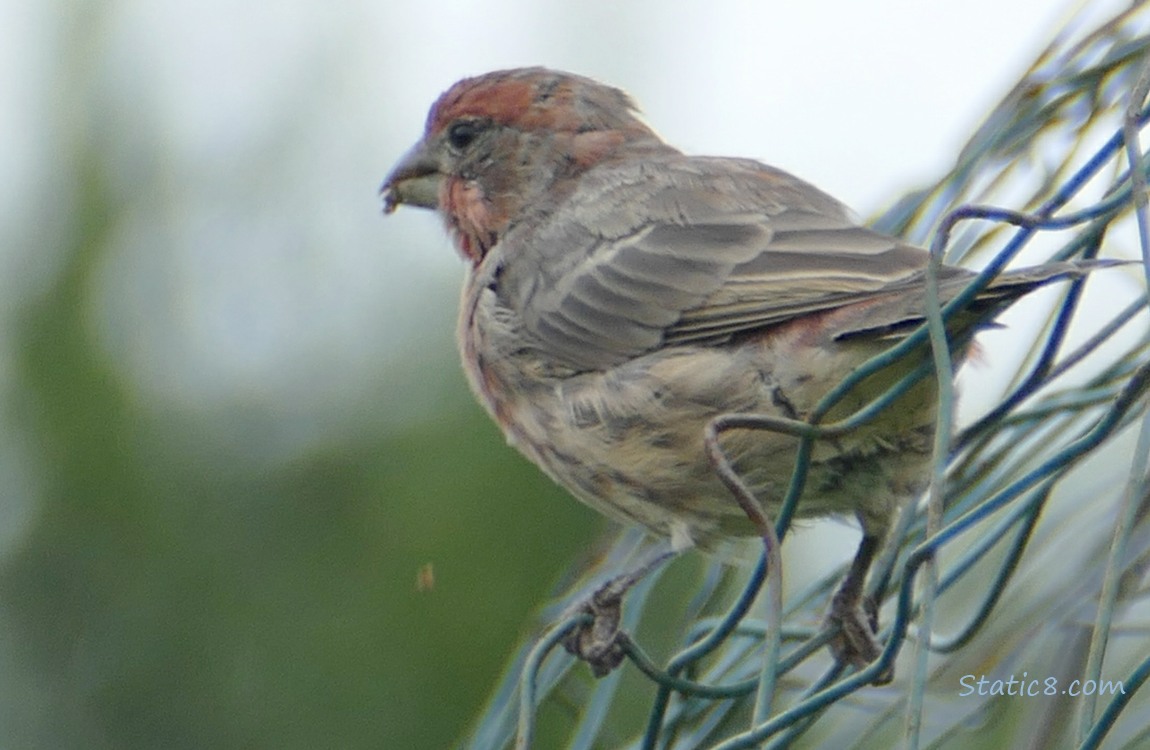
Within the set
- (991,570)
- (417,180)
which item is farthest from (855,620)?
(417,180)

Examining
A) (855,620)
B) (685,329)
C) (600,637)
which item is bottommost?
(600,637)

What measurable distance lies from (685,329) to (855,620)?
0.73 meters

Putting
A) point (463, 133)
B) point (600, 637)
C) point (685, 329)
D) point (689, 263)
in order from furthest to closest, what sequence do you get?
point (463, 133), point (689, 263), point (685, 329), point (600, 637)

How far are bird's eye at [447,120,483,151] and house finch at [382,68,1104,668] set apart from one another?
0.12 meters

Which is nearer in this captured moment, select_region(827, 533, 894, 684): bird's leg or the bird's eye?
select_region(827, 533, 894, 684): bird's leg

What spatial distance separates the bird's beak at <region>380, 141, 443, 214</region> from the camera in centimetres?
488

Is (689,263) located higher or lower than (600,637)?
higher

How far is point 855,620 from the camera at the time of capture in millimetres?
3477

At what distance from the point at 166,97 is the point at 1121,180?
3698 mm

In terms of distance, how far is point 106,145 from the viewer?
201 inches

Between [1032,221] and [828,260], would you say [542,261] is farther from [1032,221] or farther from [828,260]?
[1032,221]

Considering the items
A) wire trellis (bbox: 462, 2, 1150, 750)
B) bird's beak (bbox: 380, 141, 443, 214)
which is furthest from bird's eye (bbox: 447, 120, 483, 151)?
wire trellis (bbox: 462, 2, 1150, 750)

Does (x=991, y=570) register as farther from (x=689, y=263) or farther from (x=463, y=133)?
(x=463, y=133)

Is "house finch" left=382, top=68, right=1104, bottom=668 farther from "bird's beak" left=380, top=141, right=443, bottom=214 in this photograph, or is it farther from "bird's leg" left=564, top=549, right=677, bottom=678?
"bird's leg" left=564, top=549, right=677, bottom=678
